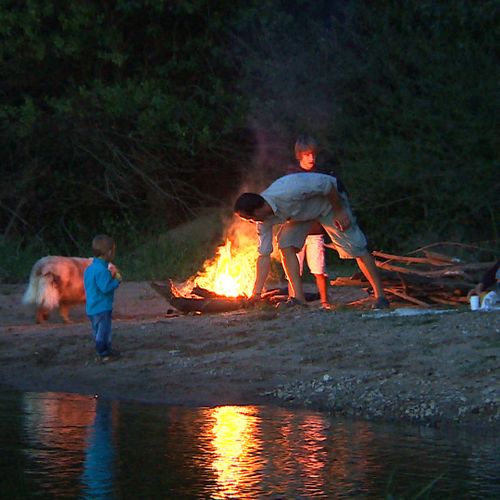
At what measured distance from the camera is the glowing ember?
1266cm

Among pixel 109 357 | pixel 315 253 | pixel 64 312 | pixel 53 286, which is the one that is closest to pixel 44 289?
pixel 53 286

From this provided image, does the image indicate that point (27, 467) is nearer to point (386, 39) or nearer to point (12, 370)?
point (12, 370)

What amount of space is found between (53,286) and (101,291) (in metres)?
3.08

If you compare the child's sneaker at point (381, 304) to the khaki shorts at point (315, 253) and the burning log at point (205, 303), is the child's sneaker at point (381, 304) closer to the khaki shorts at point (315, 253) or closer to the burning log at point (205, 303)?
the khaki shorts at point (315, 253)

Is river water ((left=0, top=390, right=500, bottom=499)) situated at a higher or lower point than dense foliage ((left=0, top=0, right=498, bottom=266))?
lower

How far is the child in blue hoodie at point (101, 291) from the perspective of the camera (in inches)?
402

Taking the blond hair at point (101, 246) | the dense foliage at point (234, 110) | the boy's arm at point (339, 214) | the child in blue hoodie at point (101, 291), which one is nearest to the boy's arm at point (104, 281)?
the child in blue hoodie at point (101, 291)

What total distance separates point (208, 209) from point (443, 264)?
29.4 ft

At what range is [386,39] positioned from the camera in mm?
16281

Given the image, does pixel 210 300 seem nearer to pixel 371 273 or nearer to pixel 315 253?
pixel 315 253

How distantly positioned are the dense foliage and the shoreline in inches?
184

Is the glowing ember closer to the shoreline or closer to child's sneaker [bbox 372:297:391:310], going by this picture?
the shoreline

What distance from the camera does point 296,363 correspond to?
9570 millimetres

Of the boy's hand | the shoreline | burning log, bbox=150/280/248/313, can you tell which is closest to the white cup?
the shoreline
